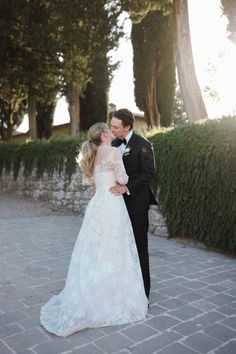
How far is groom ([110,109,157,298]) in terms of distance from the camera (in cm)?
382

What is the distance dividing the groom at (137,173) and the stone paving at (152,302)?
607 mm

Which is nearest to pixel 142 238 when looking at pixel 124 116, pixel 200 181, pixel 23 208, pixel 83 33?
pixel 124 116

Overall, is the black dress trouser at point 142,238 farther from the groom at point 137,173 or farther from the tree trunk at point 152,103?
the tree trunk at point 152,103

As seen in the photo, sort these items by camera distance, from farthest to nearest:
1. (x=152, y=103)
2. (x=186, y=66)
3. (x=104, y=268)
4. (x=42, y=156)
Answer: (x=152, y=103) < (x=42, y=156) < (x=186, y=66) < (x=104, y=268)

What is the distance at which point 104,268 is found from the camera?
3.44 m

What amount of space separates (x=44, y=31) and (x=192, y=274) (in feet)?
44.0

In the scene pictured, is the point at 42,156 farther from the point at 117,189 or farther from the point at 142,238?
the point at 117,189

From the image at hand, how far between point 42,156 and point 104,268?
29.2 ft

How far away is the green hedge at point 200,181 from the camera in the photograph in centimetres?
596

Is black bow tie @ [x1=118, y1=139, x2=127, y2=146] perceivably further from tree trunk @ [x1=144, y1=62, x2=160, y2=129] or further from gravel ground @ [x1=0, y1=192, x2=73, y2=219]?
tree trunk @ [x1=144, y1=62, x2=160, y2=129]

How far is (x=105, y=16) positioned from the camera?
15711mm

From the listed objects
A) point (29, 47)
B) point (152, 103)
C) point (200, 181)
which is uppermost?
point (29, 47)

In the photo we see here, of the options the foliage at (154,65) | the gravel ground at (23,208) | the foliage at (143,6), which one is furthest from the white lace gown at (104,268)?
the foliage at (154,65)

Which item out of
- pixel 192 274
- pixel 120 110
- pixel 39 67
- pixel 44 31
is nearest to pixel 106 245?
pixel 120 110
